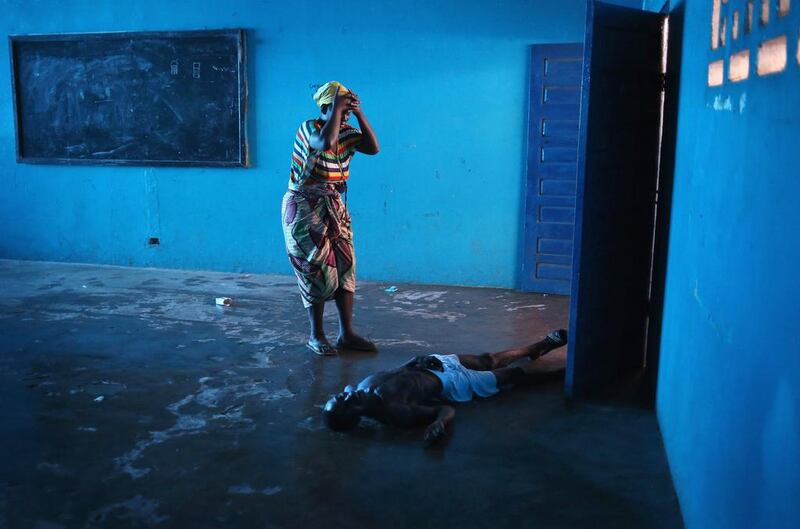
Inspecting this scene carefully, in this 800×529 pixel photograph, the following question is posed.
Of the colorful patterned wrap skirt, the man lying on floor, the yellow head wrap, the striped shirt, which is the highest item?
the yellow head wrap

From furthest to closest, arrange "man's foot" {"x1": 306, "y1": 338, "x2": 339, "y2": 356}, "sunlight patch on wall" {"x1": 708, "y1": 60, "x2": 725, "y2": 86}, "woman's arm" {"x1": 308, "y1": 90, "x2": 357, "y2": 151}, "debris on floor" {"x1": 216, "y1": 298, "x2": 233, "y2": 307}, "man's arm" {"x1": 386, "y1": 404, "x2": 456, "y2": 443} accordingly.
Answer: "debris on floor" {"x1": 216, "y1": 298, "x2": 233, "y2": 307}
"man's foot" {"x1": 306, "y1": 338, "x2": 339, "y2": 356}
"woman's arm" {"x1": 308, "y1": 90, "x2": 357, "y2": 151}
"man's arm" {"x1": 386, "y1": 404, "x2": 456, "y2": 443}
"sunlight patch on wall" {"x1": 708, "y1": 60, "x2": 725, "y2": 86}

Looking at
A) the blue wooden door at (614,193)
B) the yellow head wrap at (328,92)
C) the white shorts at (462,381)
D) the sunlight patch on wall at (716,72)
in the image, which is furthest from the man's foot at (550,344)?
the sunlight patch on wall at (716,72)

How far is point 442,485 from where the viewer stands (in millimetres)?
2627

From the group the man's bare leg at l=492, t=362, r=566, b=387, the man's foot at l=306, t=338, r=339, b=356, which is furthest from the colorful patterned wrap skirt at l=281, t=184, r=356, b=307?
the man's bare leg at l=492, t=362, r=566, b=387

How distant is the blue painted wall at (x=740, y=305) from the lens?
1301 mm

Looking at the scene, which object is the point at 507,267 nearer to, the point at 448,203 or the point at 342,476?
the point at 448,203

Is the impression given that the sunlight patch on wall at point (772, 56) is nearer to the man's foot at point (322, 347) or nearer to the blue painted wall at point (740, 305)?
the blue painted wall at point (740, 305)

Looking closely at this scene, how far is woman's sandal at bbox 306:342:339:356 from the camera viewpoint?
13.8 ft

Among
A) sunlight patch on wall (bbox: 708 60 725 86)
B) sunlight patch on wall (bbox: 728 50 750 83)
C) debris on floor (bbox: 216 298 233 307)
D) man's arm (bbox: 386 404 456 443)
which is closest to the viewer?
sunlight patch on wall (bbox: 728 50 750 83)

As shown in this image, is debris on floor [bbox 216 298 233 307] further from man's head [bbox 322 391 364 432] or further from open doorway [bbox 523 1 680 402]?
open doorway [bbox 523 1 680 402]

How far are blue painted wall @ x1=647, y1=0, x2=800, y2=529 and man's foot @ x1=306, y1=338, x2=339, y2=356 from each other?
6.60ft

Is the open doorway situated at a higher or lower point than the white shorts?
higher

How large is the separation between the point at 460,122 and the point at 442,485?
3.93 metres

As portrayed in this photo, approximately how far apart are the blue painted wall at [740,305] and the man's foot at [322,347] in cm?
201
